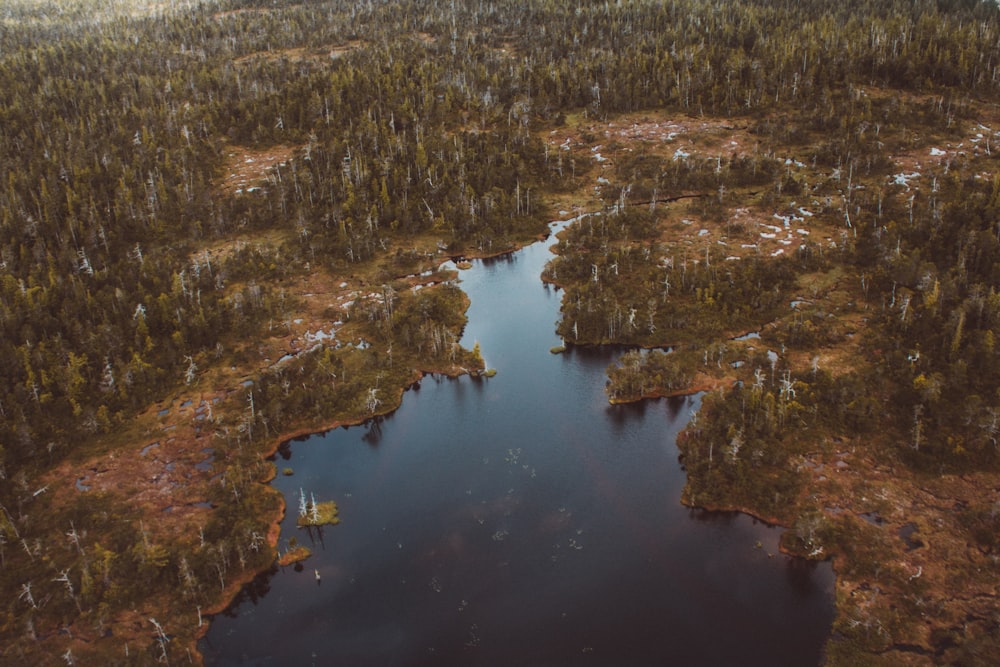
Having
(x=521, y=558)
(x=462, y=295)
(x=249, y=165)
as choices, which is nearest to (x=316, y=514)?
(x=521, y=558)

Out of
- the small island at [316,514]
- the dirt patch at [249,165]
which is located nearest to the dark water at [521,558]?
the small island at [316,514]

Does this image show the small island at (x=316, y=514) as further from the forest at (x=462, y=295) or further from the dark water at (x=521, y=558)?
the forest at (x=462, y=295)

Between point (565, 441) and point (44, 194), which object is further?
point (44, 194)

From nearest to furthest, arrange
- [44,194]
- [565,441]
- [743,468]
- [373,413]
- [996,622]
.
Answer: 1. [996,622]
2. [743,468]
3. [565,441]
4. [373,413]
5. [44,194]

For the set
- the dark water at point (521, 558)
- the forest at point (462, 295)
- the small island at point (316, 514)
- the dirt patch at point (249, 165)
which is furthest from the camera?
the dirt patch at point (249, 165)

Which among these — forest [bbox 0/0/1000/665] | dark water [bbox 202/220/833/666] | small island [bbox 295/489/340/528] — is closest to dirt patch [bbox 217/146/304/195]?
forest [bbox 0/0/1000/665]

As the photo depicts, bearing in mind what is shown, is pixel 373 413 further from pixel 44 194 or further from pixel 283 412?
pixel 44 194

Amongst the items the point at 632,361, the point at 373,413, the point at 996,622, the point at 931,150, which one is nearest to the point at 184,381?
the point at 373,413
